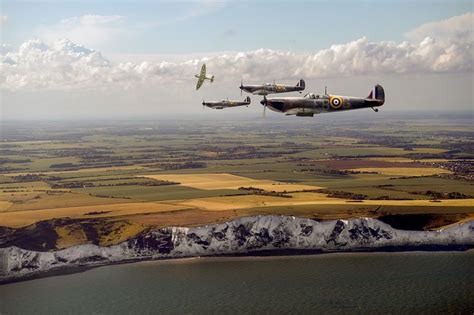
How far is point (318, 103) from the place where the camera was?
1693 inches

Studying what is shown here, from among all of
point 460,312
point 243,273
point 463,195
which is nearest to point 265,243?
point 243,273

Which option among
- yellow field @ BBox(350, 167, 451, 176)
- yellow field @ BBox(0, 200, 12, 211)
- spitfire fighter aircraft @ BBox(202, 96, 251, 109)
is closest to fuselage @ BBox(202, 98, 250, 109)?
spitfire fighter aircraft @ BBox(202, 96, 251, 109)

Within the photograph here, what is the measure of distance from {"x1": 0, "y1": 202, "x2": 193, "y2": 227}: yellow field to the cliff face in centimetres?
894

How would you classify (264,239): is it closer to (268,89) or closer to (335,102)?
(268,89)

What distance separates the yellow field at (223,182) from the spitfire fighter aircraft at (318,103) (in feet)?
223

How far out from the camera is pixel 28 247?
257 ft

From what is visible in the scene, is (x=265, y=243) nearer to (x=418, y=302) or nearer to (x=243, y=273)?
(x=243, y=273)

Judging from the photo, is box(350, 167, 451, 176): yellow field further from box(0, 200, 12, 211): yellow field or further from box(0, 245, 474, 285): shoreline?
box(0, 200, 12, 211): yellow field

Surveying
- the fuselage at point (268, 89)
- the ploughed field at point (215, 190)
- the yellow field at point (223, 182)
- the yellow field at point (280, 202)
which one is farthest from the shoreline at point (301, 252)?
the fuselage at point (268, 89)

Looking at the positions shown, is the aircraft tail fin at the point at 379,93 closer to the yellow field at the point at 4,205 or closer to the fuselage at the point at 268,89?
the fuselage at the point at 268,89

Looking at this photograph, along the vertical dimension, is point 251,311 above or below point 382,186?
below

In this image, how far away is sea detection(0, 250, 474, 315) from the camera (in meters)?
60.2

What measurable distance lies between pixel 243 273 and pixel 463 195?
177ft

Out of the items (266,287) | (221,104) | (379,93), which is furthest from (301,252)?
(379,93)
